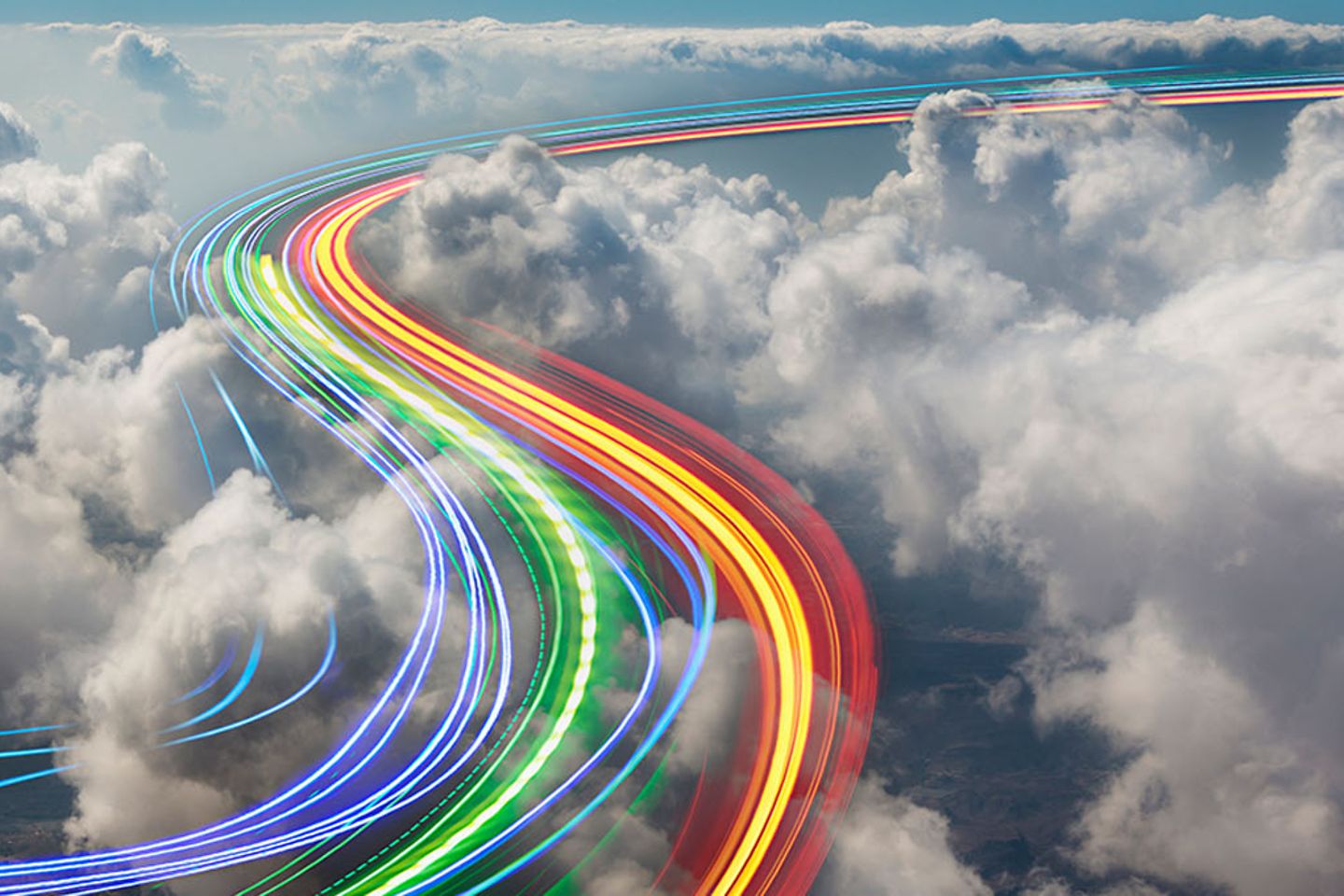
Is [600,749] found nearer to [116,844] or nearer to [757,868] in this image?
[757,868]

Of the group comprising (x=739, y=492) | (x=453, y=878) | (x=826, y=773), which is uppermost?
(x=739, y=492)

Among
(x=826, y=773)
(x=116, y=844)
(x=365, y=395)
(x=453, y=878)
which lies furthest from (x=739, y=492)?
(x=116, y=844)

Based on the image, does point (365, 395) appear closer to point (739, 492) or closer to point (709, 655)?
point (739, 492)

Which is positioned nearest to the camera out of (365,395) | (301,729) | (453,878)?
(453,878)

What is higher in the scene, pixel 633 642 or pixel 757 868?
pixel 633 642

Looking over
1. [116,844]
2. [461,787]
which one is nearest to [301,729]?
[461,787]

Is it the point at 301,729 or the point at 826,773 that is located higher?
the point at 826,773

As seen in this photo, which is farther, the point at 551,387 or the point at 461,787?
the point at 551,387

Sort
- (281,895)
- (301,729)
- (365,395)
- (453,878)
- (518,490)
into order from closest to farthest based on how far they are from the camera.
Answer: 1. (453,878)
2. (281,895)
3. (301,729)
4. (518,490)
5. (365,395)

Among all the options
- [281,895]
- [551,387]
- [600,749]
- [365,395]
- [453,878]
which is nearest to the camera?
[453,878]
